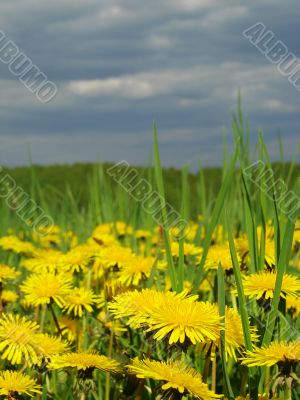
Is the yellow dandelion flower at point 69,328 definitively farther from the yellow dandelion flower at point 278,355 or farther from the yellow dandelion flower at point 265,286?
the yellow dandelion flower at point 278,355

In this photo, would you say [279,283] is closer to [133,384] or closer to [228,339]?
[228,339]

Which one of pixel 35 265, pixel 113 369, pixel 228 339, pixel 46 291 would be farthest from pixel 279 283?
pixel 35 265

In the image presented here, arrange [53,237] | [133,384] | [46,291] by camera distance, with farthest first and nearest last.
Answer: [53,237], [46,291], [133,384]

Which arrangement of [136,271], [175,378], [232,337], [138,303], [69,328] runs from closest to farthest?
[175,378] < [138,303] < [232,337] < [136,271] < [69,328]

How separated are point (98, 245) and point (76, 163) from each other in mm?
9690

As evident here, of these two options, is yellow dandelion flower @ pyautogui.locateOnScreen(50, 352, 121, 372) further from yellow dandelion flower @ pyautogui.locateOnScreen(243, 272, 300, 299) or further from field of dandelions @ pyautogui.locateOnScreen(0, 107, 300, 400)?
yellow dandelion flower @ pyautogui.locateOnScreen(243, 272, 300, 299)

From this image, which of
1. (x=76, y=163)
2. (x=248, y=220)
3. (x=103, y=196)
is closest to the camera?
(x=248, y=220)

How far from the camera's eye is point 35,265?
94.1 inches

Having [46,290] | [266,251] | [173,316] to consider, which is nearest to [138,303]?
[173,316]

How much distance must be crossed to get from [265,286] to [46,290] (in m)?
0.69

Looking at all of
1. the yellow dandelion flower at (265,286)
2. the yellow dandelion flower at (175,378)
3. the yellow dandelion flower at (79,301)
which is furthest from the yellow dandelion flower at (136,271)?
the yellow dandelion flower at (175,378)

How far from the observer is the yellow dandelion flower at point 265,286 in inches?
58.2

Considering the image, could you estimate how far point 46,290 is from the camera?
6.05 feet

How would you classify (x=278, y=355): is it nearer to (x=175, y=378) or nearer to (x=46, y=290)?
(x=175, y=378)
